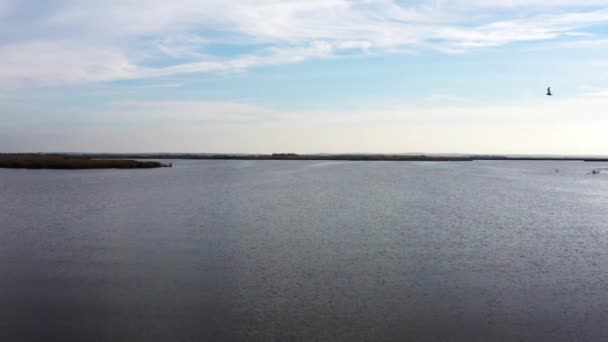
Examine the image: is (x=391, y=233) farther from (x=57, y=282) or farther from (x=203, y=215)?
(x=57, y=282)

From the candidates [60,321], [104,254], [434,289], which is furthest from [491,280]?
[104,254]

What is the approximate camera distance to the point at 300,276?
17234 millimetres

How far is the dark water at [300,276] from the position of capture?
493 inches

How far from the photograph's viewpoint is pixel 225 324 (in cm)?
1262

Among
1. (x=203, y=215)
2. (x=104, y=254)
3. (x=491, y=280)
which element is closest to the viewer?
(x=491, y=280)

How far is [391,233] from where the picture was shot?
2648 cm

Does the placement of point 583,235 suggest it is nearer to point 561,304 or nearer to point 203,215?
point 561,304

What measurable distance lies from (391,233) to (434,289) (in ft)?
34.4

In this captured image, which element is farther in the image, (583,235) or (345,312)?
(583,235)

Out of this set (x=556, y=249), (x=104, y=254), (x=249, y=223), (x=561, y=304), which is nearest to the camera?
(x=561, y=304)

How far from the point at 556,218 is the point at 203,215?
22.9 metres

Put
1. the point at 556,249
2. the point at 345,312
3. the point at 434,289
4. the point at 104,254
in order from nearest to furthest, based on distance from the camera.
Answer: the point at 345,312 → the point at 434,289 → the point at 104,254 → the point at 556,249

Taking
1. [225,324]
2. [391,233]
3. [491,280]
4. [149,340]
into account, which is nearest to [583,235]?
[391,233]

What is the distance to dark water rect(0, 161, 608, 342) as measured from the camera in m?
12.5
